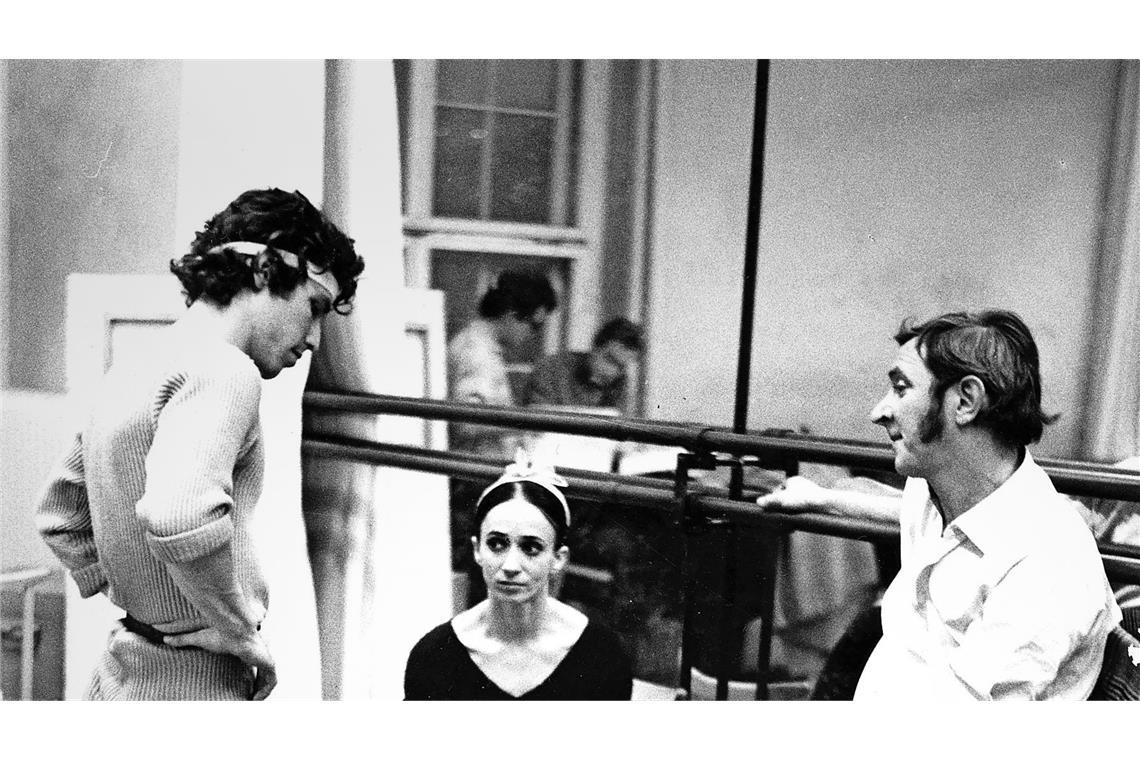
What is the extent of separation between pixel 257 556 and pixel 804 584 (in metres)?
1.25

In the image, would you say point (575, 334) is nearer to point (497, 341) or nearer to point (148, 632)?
point (497, 341)

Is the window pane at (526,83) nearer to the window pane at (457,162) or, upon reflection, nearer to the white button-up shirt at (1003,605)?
the window pane at (457,162)

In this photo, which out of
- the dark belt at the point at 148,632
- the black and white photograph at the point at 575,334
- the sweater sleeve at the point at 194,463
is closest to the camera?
the sweater sleeve at the point at 194,463

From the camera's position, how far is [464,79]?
9.84 feet

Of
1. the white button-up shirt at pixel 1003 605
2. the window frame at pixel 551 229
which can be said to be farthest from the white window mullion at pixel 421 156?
the white button-up shirt at pixel 1003 605

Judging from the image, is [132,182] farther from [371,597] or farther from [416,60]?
[371,597]

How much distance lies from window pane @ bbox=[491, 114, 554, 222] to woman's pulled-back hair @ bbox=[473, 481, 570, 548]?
0.61 metres

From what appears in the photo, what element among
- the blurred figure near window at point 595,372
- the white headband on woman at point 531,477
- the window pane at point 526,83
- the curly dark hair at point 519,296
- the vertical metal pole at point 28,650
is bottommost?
the vertical metal pole at point 28,650

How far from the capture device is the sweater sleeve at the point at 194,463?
8.39 feet

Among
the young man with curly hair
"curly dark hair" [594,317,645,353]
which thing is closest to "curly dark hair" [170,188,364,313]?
the young man with curly hair

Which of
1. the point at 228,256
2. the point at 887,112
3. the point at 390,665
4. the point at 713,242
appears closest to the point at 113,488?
the point at 228,256

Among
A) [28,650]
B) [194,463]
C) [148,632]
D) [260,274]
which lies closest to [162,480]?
[194,463]

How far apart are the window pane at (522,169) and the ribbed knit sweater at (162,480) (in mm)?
692

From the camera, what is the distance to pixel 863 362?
3.09 m
